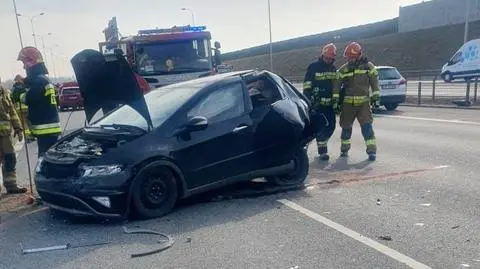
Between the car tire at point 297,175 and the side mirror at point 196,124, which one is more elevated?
the side mirror at point 196,124

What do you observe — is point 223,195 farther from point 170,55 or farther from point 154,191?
point 170,55

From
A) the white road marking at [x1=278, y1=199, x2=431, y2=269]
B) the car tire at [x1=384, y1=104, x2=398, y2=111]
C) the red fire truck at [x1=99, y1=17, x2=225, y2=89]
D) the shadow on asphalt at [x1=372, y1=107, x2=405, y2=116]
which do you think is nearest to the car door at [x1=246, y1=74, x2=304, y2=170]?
the white road marking at [x1=278, y1=199, x2=431, y2=269]

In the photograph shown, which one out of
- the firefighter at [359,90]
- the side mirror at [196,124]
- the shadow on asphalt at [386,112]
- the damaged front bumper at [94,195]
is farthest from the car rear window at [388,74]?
the damaged front bumper at [94,195]

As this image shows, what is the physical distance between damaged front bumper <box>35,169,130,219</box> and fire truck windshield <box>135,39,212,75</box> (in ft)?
27.1

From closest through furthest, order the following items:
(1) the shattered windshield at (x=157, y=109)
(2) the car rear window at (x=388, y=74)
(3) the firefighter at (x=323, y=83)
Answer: (1) the shattered windshield at (x=157, y=109) → (3) the firefighter at (x=323, y=83) → (2) the car rear window at (x=388, y=74)

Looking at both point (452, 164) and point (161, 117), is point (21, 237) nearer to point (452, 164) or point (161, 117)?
point (161, 117)

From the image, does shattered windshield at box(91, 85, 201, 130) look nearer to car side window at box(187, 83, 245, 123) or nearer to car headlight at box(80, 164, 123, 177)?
car side window at box(187, 83, 245, 123)

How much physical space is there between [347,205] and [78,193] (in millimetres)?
3070

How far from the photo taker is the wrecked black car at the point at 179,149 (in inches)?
218

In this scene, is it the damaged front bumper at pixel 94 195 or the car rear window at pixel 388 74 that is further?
the car rear window at pixel 388 74

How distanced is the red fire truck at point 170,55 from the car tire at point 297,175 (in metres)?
6.88

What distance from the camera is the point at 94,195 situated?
17.9ft

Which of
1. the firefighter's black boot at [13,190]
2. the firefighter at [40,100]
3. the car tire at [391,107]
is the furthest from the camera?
the car tire at [391,107]

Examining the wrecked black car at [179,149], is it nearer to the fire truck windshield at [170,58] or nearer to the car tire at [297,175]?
the car tire at [297,175]
